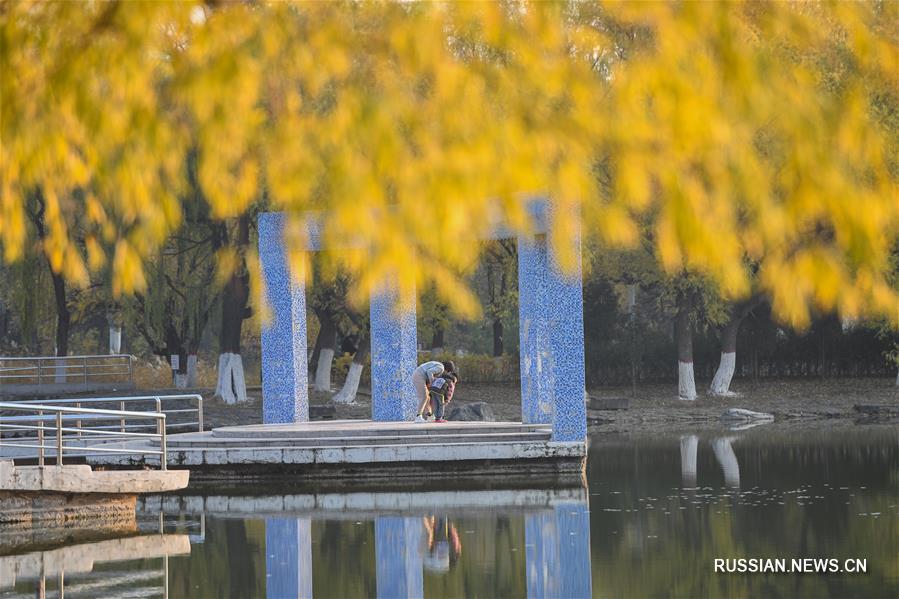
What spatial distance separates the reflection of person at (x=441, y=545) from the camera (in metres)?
16.3

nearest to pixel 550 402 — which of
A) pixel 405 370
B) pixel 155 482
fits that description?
pixel 405 370

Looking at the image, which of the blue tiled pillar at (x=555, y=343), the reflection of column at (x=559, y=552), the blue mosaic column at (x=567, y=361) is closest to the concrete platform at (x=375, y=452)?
the blue mosaic column at (x=567, y=361)

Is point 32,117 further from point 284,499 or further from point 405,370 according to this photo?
point 405,370

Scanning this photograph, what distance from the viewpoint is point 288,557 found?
669 inches

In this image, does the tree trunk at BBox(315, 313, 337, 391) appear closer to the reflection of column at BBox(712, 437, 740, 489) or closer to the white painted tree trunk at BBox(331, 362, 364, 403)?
the white painted tree trunk at BBox(331, 362, 364, 403)

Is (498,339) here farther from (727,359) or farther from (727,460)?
(727,460)

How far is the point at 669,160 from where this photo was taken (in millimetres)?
5906

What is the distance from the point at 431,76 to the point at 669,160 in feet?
4.32

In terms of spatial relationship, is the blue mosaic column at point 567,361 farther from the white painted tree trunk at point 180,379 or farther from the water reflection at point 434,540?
the white painted tree trunk at point 180,379

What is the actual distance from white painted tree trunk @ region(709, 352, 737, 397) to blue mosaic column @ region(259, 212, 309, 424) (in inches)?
Result: 761

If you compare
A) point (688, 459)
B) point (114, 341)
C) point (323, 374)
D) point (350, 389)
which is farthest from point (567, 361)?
point (114, 341)

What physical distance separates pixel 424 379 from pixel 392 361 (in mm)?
1032

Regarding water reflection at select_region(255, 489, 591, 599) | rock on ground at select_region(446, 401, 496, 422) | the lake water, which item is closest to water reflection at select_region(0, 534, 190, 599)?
the lake water

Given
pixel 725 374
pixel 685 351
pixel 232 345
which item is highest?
pixel 232 345
